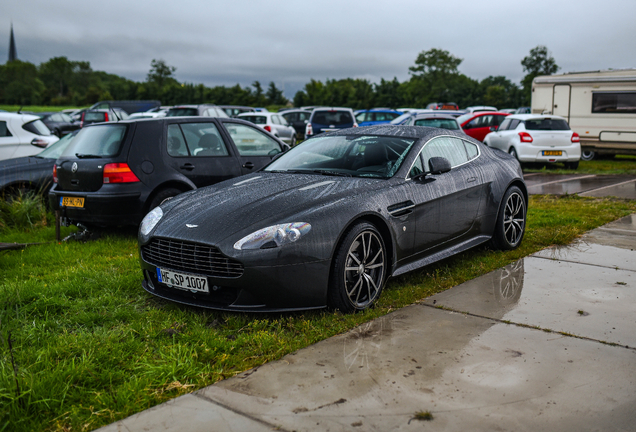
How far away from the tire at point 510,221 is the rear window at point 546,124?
35.6 ft

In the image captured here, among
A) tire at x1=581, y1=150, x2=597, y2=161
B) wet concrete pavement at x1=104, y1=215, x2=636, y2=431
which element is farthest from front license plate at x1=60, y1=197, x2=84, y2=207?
tire at x1=581, y1=150, x2=597, y2=161

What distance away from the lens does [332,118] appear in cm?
2372

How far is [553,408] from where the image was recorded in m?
3.03

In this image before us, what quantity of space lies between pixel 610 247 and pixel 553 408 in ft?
14.0

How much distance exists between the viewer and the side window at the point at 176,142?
7461 millimetres

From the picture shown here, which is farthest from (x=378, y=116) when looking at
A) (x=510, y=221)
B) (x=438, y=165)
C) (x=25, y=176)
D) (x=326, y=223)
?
(x=326, y=223)

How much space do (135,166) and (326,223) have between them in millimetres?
3591

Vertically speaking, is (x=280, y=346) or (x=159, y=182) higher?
(x=159, y=182)

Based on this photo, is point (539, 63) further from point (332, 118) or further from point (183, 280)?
point (183, 280)

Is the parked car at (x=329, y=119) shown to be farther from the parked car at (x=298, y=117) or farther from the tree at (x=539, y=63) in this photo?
the tree at (x=539, y=63)

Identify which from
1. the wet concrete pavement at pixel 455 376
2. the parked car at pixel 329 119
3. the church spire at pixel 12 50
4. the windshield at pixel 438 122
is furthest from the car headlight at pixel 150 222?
→ the church spire at pixel 12 50

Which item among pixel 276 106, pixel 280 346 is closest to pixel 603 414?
pixel 280 346

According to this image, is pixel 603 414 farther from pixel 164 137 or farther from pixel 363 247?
pixel 164 137

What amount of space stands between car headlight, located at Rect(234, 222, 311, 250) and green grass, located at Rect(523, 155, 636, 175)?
13.6 metres
